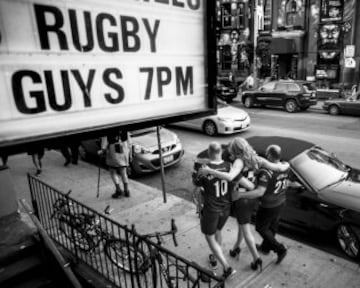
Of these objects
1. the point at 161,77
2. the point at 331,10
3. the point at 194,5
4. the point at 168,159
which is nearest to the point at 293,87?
the point at 331,10

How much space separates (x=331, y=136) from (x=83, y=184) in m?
9.04

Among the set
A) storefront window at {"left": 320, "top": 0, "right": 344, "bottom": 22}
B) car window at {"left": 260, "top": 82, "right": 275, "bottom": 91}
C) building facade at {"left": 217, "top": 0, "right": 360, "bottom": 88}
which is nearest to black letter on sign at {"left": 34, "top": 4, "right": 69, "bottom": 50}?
car window at {"left": 260, "top": 82, "right": 275, "bottom": 91}

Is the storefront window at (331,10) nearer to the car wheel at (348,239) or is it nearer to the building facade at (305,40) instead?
the building facade at (305,40)

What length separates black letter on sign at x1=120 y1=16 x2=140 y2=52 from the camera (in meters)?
1.33

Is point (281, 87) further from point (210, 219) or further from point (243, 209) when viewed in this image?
point (210, 219)

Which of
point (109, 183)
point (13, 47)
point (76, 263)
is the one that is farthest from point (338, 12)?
point (13, 47)

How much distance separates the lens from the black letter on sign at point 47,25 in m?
1.10

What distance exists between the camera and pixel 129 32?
53.6 inches

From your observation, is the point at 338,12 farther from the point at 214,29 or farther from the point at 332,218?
the point at 214,29

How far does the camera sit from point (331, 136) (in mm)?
12125

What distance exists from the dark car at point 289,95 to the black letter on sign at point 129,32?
16.9m

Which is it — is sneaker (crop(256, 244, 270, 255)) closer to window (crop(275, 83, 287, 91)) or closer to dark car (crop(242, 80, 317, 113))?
dark car (crop(242, 80, 317, 113))

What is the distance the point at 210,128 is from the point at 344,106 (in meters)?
7.62

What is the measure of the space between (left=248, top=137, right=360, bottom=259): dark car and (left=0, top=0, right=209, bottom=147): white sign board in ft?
13.5
